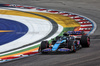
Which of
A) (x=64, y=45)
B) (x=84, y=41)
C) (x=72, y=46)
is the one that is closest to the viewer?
(x=72, y=46)

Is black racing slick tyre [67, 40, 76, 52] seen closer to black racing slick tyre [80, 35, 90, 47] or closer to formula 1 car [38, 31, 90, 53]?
formula 1 car [38, 31, 90, 53]

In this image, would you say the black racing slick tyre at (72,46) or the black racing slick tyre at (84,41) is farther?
the black racing slick tyre at (84,41)

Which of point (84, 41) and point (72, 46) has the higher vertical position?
point (84, 41)

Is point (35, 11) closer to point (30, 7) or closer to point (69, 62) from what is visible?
point (30, 7)

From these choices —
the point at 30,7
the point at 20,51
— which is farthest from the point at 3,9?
the point at 20,51

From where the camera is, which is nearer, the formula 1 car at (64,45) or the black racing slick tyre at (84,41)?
the formula 1 car at (64,45)

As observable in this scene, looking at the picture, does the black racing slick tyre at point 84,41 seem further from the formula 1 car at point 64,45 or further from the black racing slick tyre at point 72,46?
the black racing slick tyre at point 72,46

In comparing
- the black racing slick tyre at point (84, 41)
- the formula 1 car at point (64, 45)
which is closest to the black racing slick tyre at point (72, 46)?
the formula 1 car at point (64, 45)

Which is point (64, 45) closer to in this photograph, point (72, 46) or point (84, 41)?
point (72, 46)

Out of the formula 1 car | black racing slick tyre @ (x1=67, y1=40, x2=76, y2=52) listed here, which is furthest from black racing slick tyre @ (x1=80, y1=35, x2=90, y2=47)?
black racing slick tyre @ (x1=67, y1=40, x2=76, y2=52)

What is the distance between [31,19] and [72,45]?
13.0 metres

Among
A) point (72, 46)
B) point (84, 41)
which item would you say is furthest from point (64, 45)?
point (84, 41)

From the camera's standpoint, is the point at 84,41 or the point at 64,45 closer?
the point at 64,45

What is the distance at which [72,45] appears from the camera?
598 inches
